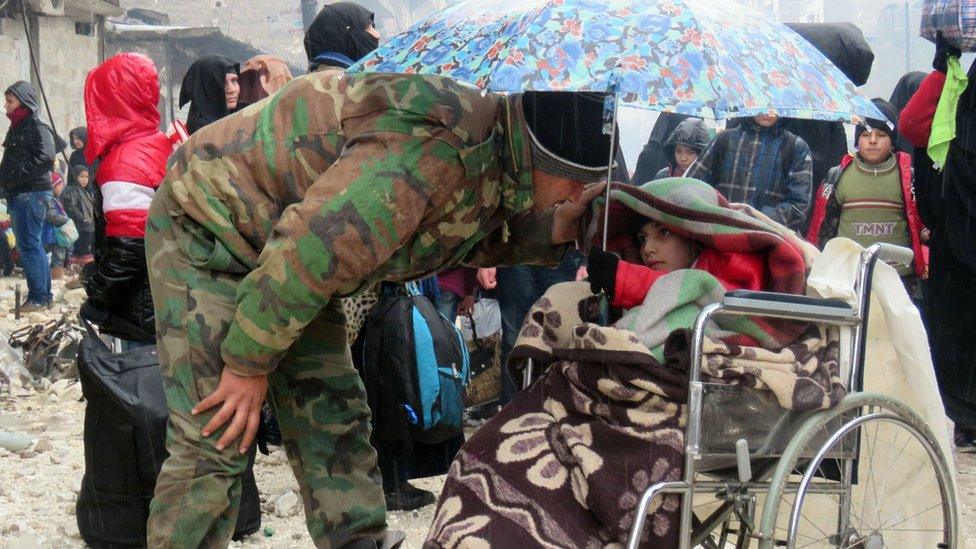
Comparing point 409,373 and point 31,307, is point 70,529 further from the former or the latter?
point 31,307

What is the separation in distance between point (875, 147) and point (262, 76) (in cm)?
336

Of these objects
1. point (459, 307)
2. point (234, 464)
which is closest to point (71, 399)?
point (459, 307)

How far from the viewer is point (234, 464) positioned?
2.88 meters

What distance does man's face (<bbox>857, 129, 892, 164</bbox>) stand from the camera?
20.6 ft

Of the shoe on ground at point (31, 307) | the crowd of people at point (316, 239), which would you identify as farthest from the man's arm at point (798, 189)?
the shoe on ground at point (31, 307)

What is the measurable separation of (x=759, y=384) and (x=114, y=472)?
2242mm

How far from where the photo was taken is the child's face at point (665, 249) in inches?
122

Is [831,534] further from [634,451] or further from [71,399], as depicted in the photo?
[71,399]

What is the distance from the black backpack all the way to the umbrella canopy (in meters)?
1.58

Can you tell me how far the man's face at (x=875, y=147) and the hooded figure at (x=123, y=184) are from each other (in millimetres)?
3860

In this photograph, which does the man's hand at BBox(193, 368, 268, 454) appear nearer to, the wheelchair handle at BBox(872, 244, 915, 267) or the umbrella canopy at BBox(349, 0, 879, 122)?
the umbrella canopy at BBox(349, 0, 879, 122)

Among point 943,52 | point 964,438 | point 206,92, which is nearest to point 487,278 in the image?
point 206,92

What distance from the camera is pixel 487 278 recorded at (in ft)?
18.9

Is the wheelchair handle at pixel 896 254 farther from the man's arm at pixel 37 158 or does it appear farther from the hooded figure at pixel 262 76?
the man's arm at pixel 37 158
